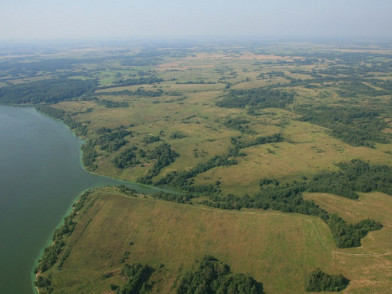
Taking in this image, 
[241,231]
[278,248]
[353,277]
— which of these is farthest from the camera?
[241,231]

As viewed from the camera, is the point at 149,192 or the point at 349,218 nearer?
the point at 349,218

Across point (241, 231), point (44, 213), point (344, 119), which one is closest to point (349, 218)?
point (241, 231)

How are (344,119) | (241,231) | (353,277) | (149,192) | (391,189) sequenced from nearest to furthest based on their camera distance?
(353,277), (241,231), (391,189), (149,192), (344,119)

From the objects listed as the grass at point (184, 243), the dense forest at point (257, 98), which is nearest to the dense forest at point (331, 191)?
the grass at point (184, 243)

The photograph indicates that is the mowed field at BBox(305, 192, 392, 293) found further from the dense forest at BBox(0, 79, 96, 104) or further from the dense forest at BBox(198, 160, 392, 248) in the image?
the dense forest at BBox(0, 79, 96, 104)

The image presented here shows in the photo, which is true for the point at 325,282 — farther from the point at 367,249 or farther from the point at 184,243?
the point at 184,243

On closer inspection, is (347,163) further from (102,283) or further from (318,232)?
(102,283)
